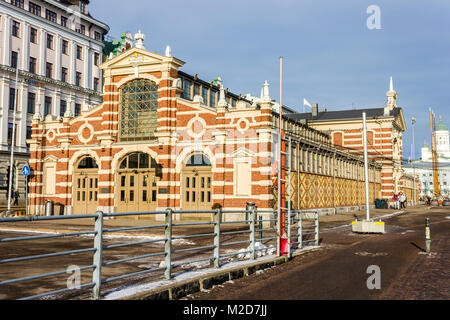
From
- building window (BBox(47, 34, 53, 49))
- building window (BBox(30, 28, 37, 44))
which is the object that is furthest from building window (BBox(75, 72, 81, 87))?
building window (BBox(30, 28, 37, 44))

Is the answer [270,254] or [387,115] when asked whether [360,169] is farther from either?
[270,254]

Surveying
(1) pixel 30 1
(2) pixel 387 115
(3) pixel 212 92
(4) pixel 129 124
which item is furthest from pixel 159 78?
(2) pixel 387 115

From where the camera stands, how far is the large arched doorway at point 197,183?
28.1 meters

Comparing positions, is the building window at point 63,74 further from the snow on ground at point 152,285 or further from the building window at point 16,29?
the snow on ground at point 152,285

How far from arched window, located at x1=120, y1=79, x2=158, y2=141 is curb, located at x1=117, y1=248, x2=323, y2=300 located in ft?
66.9

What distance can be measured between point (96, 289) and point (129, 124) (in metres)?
24.8

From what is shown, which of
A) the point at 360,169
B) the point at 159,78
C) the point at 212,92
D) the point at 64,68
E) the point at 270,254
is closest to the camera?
the point at 270,254

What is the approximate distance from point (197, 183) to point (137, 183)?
4622 mm

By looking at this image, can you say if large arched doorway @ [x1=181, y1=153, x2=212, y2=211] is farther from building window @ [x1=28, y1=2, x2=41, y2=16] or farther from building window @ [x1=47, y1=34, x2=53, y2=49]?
building window @ [x1=28, y1=2, x2=41, y2=16]

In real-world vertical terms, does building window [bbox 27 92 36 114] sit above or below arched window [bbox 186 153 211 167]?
above

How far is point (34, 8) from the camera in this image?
49.1m

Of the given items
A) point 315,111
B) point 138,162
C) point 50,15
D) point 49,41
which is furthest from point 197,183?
point 315,111

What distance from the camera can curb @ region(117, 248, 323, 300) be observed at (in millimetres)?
7191
